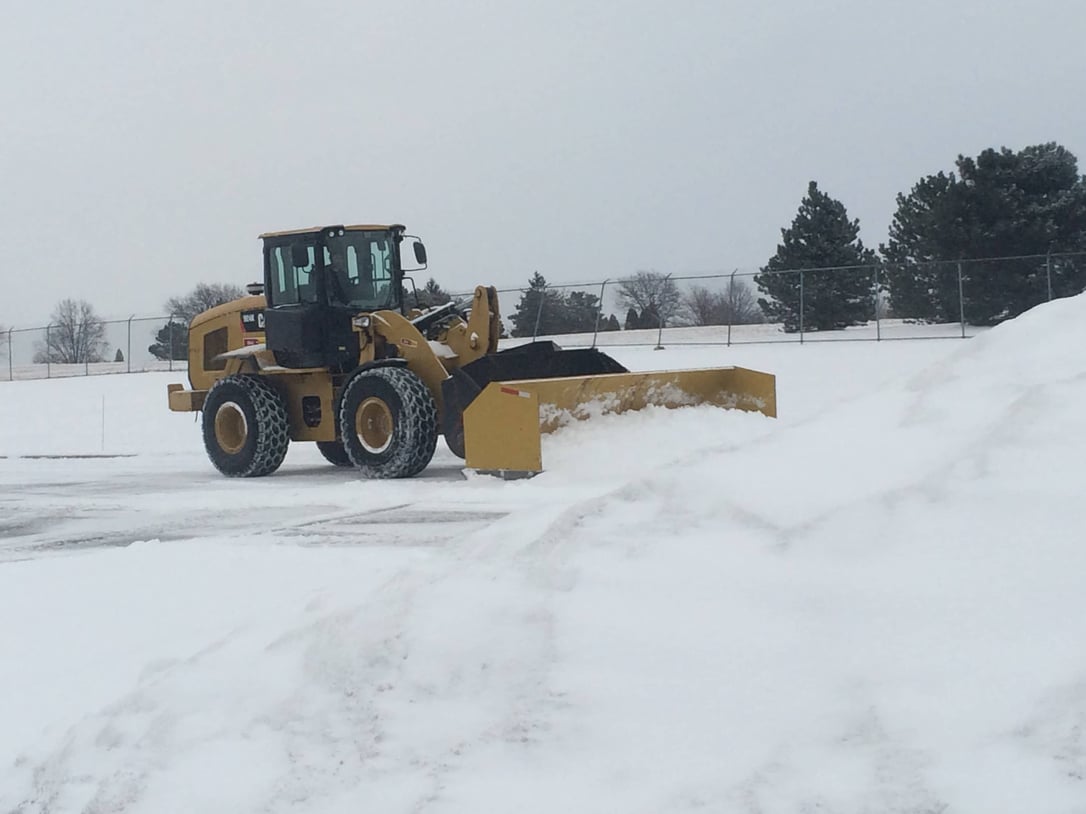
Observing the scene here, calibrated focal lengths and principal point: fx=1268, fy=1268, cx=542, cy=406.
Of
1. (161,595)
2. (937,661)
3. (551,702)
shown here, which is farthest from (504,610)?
(161,595)

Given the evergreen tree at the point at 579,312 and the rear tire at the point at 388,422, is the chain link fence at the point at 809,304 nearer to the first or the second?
the evergreen tree at the point at 579,312

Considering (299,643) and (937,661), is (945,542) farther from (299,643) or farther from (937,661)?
(299,643)

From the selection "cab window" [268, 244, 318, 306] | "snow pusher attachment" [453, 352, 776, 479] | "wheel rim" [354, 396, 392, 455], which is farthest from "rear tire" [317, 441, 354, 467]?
"snow pusher attachment" [453, 352, 776, 479]

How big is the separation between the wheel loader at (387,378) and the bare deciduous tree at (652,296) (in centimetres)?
1649

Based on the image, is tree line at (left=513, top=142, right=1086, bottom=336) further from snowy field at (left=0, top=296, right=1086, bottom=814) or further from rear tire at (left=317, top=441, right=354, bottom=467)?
snowy field at (left=0, top=296, right=1086, bottom=814)

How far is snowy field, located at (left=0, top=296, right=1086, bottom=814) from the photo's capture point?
339 centimetres

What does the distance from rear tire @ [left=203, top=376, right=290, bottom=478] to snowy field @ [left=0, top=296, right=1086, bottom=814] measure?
370 inches

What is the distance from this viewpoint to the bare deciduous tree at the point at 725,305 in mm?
31094

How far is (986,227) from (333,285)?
22.3 metres

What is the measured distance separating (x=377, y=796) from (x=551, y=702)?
0.58 m

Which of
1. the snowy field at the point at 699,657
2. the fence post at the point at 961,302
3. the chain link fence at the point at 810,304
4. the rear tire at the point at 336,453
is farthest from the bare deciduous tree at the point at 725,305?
the snowy field at the point at 699,657

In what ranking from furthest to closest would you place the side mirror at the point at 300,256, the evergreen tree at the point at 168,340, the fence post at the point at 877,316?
the evergreen tree at the point at 168,340 < the fence post at the point at 877,316 < the side mirror at the point at 300,256

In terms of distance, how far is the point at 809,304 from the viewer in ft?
96.4

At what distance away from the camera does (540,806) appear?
346cm
